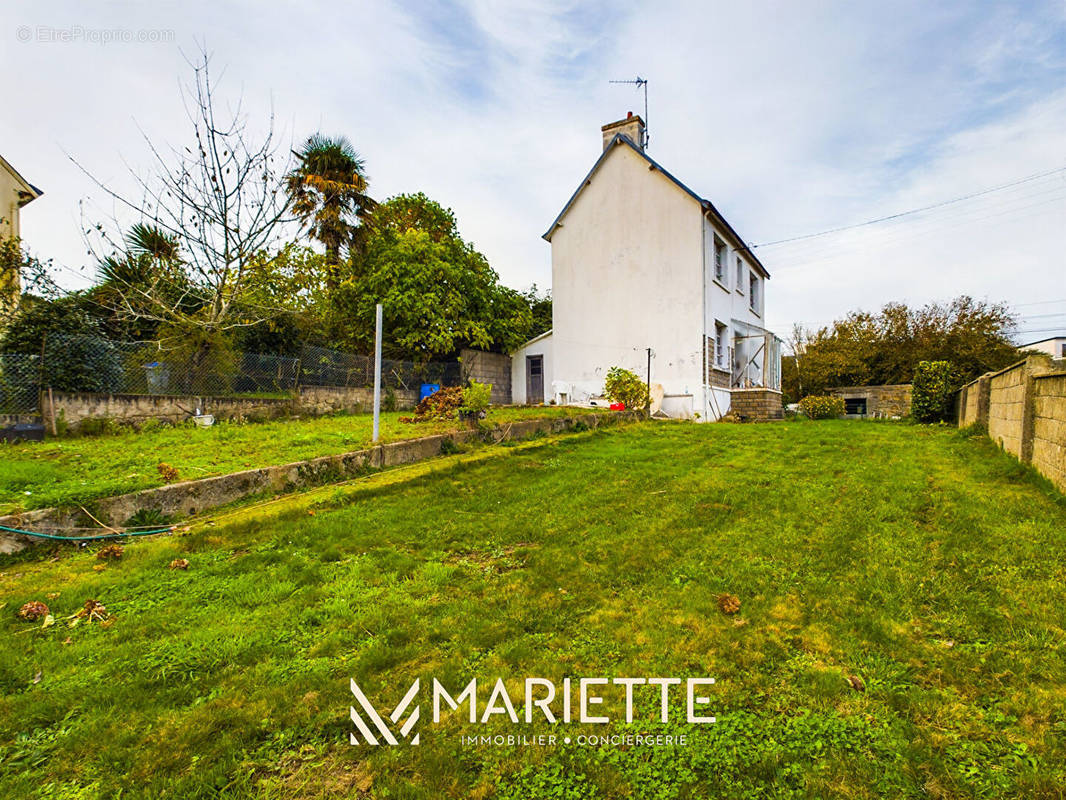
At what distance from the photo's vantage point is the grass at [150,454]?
15.2ft

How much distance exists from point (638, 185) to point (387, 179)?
934cm

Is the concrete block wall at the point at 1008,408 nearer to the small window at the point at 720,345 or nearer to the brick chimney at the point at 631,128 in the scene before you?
the small window at the point at 720,345

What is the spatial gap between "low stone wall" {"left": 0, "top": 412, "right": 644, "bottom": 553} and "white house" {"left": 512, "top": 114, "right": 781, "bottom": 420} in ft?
31.0

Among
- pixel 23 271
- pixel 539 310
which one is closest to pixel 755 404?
pixel 539 310

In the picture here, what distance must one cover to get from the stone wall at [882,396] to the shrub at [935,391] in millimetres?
10928

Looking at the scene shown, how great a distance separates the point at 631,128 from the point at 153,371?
636 inches

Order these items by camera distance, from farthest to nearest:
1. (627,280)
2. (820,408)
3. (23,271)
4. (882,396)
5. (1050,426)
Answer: (882,396)
(627,280)
(820,408)
(23,271)
(1050,426)

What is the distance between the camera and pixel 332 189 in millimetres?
17062

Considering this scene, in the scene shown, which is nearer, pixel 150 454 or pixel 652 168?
pixel 150 454

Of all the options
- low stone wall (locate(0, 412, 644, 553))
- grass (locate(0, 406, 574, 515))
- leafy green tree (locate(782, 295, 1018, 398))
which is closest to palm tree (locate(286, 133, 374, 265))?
grass (locate(0, 406, 574, 515))

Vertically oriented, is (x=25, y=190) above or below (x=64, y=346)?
above

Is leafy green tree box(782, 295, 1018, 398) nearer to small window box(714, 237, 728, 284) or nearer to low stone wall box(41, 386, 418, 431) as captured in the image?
small window box(714, 237, 728, 284)

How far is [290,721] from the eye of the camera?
6.69 feet

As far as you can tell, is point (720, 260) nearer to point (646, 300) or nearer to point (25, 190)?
point (646, 300)
